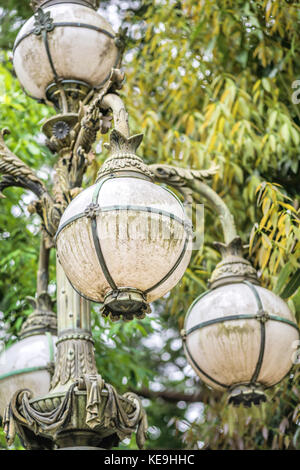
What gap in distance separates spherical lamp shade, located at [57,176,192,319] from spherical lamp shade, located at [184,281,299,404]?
2.23 ft

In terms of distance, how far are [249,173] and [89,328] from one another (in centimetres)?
345

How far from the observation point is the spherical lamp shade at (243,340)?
2848 mm

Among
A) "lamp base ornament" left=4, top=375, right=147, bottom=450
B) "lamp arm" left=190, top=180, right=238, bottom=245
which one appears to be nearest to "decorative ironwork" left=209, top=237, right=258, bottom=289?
"lamp arm" left=190, top=180, right=238, bottom=245

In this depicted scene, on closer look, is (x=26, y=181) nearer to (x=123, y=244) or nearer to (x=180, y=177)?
(x=180, y=177)

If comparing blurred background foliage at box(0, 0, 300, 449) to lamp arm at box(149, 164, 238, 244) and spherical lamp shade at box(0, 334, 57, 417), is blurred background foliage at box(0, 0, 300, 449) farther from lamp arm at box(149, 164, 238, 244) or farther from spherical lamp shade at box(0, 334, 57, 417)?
spherical lamp shade at box(0, 334, 57, 417)

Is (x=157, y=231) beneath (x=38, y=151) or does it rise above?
beneath

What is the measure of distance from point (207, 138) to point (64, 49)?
116 inches

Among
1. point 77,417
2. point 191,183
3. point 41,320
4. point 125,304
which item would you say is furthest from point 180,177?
point 77,417

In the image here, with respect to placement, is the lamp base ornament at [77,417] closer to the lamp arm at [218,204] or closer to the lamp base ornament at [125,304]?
the lamp base ornament at [125,304]

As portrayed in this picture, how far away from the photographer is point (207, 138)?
575cm

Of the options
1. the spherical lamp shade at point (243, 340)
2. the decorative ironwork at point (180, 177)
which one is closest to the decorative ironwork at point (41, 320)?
the spherical lamp shade at point (243, 340)

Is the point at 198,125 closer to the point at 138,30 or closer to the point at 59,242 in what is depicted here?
the point at 138,30

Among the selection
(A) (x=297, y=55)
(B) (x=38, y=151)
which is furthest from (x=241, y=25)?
(B) (x=38, y=151)

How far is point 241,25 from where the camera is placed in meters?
5.92
